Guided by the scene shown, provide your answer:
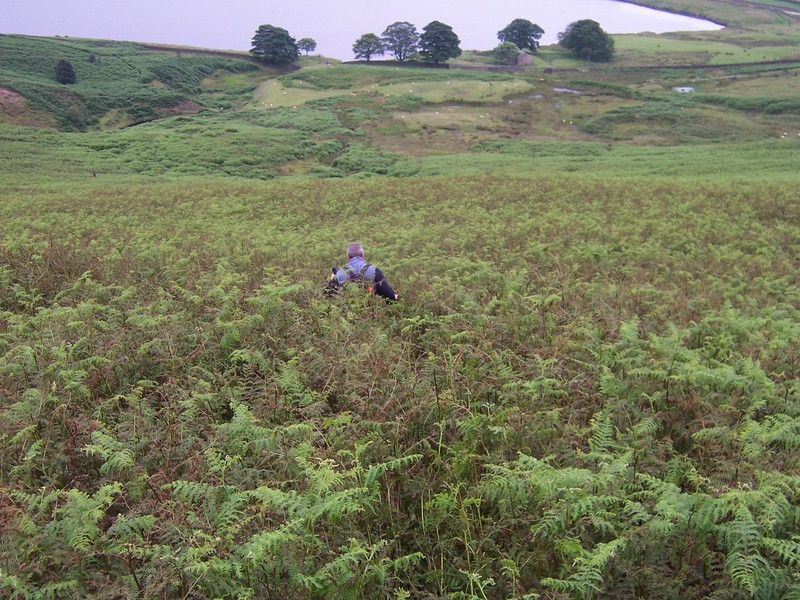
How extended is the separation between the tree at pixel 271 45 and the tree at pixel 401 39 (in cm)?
1754

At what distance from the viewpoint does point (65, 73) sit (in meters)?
73.2

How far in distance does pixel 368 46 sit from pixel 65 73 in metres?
49.2

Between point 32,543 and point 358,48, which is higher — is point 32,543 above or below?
below

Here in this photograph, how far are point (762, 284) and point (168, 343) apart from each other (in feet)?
38.8

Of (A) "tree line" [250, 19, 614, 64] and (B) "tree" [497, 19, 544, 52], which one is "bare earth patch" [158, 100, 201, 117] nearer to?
(A) "tree line" [250, 19, 614, 64]

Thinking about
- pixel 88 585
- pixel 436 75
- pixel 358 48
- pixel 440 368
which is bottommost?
pixel 88 585

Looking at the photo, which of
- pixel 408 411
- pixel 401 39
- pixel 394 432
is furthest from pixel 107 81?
pixel 394 432

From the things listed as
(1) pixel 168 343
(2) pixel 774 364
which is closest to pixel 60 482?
(1) pixel 168 343

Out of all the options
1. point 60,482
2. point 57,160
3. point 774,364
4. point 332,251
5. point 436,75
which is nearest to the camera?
point 60,482

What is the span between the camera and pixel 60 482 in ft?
17.4

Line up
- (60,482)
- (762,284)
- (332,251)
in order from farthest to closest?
(332,251), (762,284), (60,482)

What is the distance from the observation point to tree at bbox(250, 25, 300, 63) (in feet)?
311

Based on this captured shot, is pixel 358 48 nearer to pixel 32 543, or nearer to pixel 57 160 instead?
pixel 57 160

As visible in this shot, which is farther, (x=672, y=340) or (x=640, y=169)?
(x=640, y=169)
